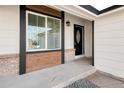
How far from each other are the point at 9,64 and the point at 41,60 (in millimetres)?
1481

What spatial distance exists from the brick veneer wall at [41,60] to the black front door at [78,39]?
99.6 inches

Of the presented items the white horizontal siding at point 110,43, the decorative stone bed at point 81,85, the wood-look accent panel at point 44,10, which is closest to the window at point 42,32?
the wood-look accent panel at point 44,10

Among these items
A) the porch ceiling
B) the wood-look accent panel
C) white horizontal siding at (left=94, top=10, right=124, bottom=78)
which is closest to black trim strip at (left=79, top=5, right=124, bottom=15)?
the porch ceiling

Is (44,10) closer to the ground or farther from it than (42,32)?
farther from it

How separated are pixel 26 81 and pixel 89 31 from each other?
6595 millimetres

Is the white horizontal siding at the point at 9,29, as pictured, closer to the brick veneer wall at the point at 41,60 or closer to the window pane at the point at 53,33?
the brick veneer wall at the point at 41,60

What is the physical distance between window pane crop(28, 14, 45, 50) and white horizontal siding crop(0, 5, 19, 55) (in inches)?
23.9

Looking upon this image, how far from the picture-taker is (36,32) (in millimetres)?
5516

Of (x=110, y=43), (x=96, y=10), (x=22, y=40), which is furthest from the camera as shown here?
(x=96, y=10)

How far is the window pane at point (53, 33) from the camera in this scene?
6.18 m

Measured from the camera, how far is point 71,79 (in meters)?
4.52

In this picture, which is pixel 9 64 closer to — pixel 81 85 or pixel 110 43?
pixel 81 85

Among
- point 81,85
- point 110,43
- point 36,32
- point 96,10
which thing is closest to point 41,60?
point 36,32

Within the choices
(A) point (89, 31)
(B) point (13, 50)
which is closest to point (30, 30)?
(B) point (13, 50)
